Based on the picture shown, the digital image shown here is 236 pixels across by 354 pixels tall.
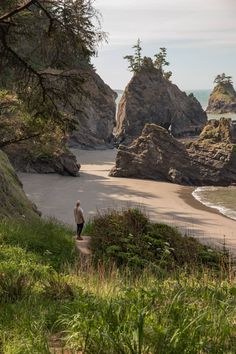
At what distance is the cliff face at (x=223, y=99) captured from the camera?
148625 millimetres

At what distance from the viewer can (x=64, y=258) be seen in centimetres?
1188

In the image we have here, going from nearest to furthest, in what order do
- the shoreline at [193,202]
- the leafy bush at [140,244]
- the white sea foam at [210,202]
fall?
the leafy bush at [140,244]
the white sea foam at [210,202]
the shoreline at [193,202]

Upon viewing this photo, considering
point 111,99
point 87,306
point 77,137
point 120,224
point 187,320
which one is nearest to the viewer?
point 187,320

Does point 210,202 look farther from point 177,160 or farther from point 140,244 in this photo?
point 140,244

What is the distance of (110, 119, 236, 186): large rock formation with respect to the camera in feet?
A: 154

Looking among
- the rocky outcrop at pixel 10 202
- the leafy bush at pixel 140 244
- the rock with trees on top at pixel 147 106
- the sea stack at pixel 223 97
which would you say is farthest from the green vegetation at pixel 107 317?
the sea stack at pixel 223 97

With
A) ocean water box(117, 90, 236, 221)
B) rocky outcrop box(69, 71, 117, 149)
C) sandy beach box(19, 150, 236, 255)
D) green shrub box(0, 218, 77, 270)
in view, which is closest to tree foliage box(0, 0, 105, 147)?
green shrub box(0, 218, 77, 270)

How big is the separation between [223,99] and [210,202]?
401 feet

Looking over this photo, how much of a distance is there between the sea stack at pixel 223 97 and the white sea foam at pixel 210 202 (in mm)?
108846

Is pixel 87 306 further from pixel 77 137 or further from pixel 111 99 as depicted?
pixel 111 99

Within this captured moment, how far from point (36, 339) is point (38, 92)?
690 cm

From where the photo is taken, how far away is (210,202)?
37344 mm

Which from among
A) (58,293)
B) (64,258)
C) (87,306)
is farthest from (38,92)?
(87,306)

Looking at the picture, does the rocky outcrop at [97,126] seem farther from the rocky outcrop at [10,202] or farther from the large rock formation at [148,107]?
the rocky outcrop at [10,202]
